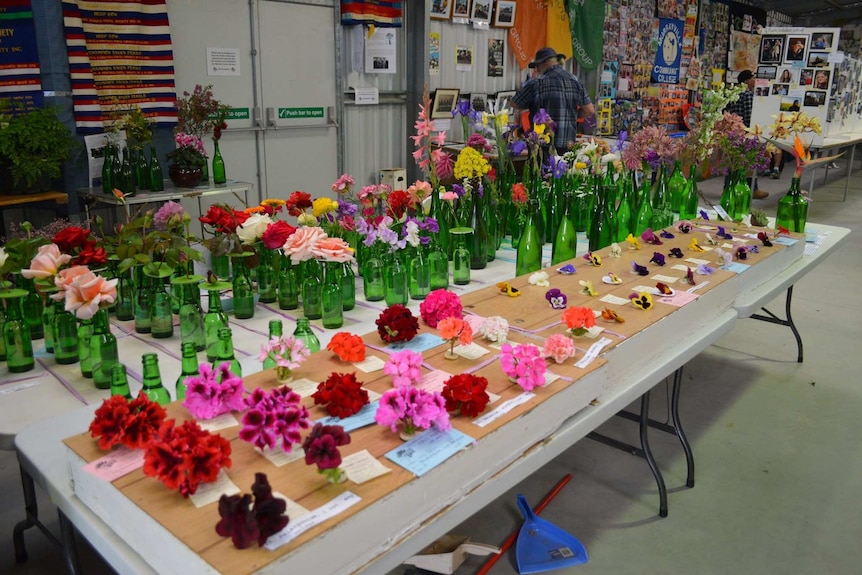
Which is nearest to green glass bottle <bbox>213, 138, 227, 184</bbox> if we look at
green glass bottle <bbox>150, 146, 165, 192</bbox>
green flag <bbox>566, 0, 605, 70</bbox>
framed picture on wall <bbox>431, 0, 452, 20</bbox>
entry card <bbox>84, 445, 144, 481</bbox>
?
green glass bottle <bbox>150, 146, 165, 192</bbox>

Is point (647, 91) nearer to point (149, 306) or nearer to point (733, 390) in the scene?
point (733, 390)

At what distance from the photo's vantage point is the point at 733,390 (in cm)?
367

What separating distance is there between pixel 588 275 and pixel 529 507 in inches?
32.9

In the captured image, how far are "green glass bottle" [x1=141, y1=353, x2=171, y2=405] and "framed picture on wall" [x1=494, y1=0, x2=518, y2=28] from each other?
256 inches

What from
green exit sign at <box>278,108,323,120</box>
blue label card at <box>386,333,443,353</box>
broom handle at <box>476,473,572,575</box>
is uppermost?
green exit sign at <box>278,108,323,120</box>

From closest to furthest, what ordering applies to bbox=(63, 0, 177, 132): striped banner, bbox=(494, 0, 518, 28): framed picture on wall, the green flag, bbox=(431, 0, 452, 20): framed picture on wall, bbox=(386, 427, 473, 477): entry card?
bbox=(386, 427, 473, 477): entry card
bbox=(63, 0, 177, 132): striped banner
bbox=(431, 0, 452, 20): framed picture on wall
bbox=(494, 0, 518, 28): framed picture on wall
the green flag

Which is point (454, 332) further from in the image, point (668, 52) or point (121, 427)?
point (668, 52)

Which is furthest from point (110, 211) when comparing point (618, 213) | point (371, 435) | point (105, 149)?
point (371, 435)

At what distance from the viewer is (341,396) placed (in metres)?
1.38

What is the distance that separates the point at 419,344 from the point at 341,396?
0.43 metres

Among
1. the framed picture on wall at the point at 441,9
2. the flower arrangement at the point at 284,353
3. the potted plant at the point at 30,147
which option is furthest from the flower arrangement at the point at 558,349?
the framed picture on wall at the point at 441,9

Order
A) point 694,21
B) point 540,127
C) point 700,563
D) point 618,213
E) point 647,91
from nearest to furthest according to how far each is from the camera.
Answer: point 700,563 → point 540,127 → point 618,213 → point 647,91 → point 694,21

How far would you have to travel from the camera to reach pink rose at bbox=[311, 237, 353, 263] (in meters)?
1.91

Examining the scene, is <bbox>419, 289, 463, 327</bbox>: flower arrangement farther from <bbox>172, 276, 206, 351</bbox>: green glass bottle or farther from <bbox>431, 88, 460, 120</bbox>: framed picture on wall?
<bbox>431, 88, 460, 120</bbox>: framed picture on wall
